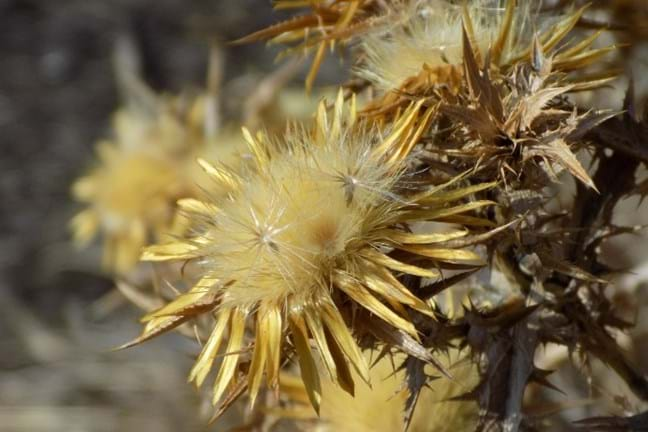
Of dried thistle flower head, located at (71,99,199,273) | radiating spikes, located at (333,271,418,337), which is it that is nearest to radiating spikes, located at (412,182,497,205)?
radiating spikes, located at (333,271,418,337)

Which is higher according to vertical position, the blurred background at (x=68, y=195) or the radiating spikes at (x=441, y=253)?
the radiating spikes at (x=441, y=253)

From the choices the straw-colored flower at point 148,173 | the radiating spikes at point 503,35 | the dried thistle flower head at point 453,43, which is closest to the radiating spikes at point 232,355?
the dried thistle flower head at point 453,43

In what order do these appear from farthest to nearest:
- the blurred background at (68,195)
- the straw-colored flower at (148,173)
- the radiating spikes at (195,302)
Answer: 1. the blurred background at (68,195)
2. the straw-colored flower at (148,173)
3. the radiating spikes at (195,302)

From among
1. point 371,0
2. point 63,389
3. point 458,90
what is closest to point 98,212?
point 63,389

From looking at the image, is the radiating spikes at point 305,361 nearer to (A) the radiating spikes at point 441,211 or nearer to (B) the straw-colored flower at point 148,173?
(A) the radiating spikes at point 441,211

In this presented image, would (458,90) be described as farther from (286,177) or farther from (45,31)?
(45,31)

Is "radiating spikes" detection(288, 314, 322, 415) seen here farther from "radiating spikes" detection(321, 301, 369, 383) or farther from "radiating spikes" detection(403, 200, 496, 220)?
"radiating spikes" detection(403, 200, 496, 220)

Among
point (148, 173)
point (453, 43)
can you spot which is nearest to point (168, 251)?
point (453, 43)

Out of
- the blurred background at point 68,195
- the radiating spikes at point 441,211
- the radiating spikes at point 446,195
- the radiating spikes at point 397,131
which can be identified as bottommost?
the blurred background at point 68,195
